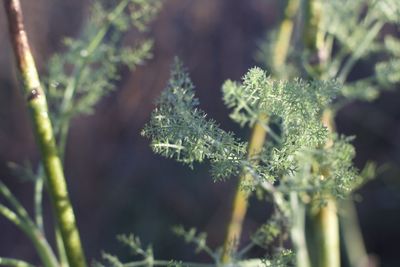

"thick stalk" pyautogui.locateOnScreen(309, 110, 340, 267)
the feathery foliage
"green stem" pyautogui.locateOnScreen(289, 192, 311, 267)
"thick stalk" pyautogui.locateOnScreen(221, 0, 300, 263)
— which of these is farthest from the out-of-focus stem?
the feathery foliage

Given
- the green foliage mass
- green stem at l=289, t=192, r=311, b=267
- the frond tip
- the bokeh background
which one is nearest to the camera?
the frond tip

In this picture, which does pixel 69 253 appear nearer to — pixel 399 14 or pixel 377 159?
pixel 399 14

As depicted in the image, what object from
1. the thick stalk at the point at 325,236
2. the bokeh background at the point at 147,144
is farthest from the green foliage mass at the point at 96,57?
the bokeh background at the point at 147,144

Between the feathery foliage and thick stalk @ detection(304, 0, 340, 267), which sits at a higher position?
thick stalk @ detection(304, 0, 340, 267)

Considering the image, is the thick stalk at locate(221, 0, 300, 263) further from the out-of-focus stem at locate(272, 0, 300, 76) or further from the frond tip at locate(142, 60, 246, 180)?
the frond tip at locate(142, 60, 246, 180)

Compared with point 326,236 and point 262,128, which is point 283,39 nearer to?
point 262,128

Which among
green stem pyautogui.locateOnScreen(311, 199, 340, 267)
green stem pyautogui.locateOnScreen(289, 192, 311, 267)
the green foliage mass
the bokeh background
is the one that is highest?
the bokeh background

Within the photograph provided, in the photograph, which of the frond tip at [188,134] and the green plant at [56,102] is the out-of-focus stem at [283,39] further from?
the frond tip at [188,134]
